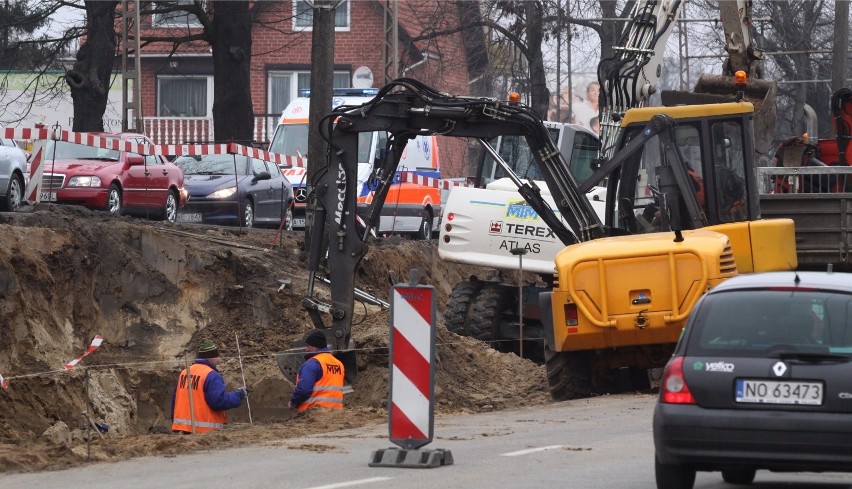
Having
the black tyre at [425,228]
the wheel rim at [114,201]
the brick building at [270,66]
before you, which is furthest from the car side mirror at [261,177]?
the brick building at [270,66]

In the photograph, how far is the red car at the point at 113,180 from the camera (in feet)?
85.4

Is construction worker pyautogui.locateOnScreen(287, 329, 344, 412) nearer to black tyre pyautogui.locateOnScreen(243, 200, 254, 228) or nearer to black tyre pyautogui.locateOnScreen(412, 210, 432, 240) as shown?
black tyre pyautogui.locateOnScreen(243, 200, 254, 228)

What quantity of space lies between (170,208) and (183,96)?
29.9 m

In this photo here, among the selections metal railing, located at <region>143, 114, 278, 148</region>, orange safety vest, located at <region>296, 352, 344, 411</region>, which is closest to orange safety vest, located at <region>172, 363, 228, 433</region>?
orange safety vest, located at <region>296, 352, 344, 411</region>

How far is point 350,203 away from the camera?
57.0 feet

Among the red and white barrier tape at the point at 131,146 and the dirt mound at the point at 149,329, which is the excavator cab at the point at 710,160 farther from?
the red and white barrier tape at the point at 131,146

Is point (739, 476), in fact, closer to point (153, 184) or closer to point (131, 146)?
point (131, 146)

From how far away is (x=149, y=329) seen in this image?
20609 mm

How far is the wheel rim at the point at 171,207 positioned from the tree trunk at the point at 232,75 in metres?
8.11

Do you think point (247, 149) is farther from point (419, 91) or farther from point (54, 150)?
point (419, 91)

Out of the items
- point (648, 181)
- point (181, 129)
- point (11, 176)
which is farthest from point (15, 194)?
point (181, 129)

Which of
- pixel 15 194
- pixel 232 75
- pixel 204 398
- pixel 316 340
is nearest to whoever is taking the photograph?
pixel 204 398

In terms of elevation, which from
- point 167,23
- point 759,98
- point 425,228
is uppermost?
point 167,23

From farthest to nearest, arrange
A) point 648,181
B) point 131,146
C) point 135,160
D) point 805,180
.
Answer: point 135,160 → point 131,146 → point 805,180 → point 648,181
